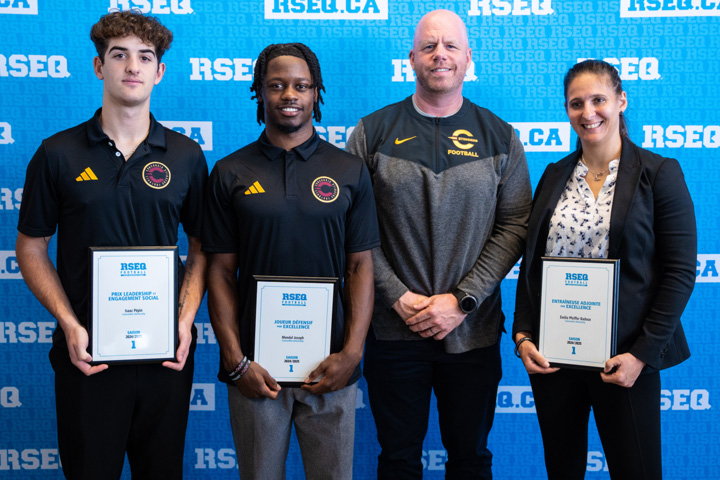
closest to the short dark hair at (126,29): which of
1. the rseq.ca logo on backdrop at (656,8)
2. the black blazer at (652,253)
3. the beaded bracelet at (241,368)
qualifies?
the beaded bracelet at (241,368)

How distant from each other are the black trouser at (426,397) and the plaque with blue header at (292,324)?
38cm

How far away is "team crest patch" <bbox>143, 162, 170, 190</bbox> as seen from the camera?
1.74m

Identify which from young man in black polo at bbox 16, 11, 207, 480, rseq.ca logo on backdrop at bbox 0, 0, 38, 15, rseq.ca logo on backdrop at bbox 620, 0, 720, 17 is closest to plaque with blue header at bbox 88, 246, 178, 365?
young man in black polo at bbox 16, 11, 207, 480

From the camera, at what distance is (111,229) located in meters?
1.69

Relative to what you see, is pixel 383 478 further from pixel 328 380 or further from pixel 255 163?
pixel 255 163

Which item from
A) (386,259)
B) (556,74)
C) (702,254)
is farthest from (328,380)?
(702,254)

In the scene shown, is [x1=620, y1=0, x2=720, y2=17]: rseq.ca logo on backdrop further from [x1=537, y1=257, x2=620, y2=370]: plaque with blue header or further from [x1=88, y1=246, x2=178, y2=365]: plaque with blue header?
[x1=88, y1=246, x2=178, y2=365]: plaque with blue header

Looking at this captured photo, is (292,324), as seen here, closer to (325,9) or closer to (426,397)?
(426,397)

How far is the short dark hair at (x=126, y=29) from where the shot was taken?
1762mm

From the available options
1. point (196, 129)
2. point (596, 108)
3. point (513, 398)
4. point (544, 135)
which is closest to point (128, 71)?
point (196, 129)

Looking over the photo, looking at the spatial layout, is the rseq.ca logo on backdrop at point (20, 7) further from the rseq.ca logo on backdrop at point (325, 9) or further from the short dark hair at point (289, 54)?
the short dark hair at point (289, 54)

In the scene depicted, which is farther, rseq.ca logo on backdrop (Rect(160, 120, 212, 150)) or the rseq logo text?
the rseq logo text

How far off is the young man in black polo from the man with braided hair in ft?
0.47

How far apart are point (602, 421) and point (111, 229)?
154 cm
